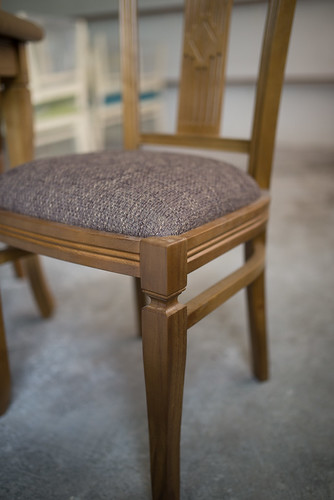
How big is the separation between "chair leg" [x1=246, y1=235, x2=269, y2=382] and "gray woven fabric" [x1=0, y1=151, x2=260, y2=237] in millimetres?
188

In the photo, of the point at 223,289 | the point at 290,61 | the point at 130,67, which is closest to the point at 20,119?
the point at 130,67

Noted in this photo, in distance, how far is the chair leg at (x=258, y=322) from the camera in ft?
2.67

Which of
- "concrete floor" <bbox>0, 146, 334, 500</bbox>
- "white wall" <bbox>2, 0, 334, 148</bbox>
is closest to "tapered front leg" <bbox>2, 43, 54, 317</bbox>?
"concrete floor" <bbox>0, 146, 334, 500</bbox>

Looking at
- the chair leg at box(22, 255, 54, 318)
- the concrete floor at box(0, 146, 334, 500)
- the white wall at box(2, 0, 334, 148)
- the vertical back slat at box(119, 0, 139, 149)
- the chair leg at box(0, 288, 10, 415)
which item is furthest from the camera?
the white wall at box(2, 0, 334, 148)

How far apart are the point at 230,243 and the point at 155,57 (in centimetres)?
363

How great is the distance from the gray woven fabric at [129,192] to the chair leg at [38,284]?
425mm

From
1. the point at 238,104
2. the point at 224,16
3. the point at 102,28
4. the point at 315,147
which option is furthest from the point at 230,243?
the point at 102,28

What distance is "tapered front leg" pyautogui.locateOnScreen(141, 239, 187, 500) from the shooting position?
0.47 meters

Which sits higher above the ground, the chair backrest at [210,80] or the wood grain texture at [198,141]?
the chair backrest at [210,80]

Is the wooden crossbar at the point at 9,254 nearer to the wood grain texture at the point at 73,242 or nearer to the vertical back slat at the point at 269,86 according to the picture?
the wood grain texture at the point at 73,242

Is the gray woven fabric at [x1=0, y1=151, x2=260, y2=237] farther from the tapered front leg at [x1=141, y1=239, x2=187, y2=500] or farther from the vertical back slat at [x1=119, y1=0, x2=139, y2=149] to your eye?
the vertical back slat at [x1=119, y1=0, x2=139, y2=149]

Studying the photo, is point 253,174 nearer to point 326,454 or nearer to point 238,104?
point 326,454

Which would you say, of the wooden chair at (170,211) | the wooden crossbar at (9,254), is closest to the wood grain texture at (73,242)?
the wooden chair at (170,211)

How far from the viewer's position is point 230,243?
0.62 metres
